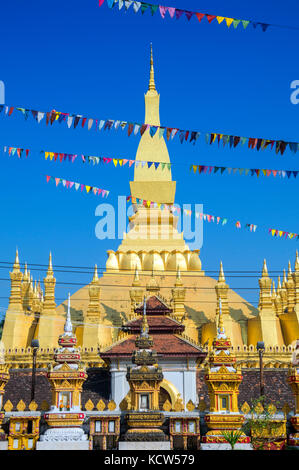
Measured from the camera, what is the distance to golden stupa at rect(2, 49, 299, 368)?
3497cm

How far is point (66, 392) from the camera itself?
69.0 ft

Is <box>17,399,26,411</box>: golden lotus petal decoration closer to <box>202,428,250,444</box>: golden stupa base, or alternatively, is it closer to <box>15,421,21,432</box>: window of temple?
<box>15,421,21,432</box>: window of temple

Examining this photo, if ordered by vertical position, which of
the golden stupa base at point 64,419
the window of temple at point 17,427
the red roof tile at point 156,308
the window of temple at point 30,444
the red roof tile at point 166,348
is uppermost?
the red roof tile at point 156,308

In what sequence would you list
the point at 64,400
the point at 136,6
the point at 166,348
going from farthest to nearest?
1. the point at 166,348
2. the point at 64,400
3. the point at 136,6

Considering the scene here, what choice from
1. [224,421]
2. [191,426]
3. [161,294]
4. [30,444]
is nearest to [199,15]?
[224,421]

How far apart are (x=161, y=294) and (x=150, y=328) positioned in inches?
318

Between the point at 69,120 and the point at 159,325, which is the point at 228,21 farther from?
the point at 159,325

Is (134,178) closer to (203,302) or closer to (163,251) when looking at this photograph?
(163,251)

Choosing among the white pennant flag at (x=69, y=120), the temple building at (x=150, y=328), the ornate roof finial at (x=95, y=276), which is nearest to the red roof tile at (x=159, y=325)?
the temple building at (x=150, y=328)

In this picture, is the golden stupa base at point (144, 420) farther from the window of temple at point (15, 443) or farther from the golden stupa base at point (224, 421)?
the window of temple at point (15, 443)

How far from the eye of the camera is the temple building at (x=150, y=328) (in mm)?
21188

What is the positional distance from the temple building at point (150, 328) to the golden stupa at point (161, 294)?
0.06 metres

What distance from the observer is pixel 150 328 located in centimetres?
3062

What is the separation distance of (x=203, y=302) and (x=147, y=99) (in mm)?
16457
